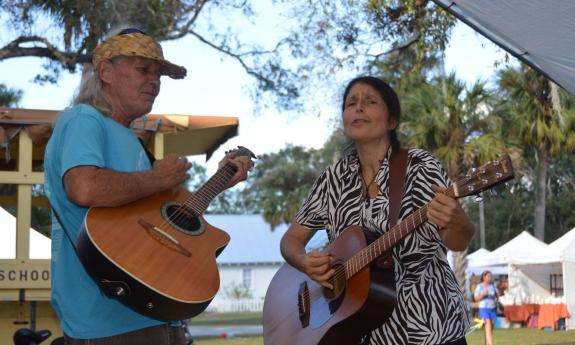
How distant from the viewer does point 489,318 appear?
1712 cm

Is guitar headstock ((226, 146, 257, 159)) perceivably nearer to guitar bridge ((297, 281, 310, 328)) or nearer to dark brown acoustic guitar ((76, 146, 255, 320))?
dark brown acoustic guitar ((76, 146, 255, 320))

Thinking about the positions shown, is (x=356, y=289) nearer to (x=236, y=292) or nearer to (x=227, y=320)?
(x=227, y=320)

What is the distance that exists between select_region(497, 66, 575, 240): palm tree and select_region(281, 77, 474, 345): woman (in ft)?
79.1

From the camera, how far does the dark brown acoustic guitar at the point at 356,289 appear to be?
9.80ft

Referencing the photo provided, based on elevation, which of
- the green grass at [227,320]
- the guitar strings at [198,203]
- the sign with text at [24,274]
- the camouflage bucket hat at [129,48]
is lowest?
the green grass at [227,320]

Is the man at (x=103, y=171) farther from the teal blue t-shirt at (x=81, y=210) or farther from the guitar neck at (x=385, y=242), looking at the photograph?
the guitar neck at (x=385, y=242)

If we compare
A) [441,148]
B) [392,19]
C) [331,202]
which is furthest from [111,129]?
[441,148]

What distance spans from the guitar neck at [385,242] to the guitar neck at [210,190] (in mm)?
612

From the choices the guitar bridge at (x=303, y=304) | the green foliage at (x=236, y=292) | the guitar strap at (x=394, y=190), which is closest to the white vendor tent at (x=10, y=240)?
the guitar bridge at (x=303, y=304)

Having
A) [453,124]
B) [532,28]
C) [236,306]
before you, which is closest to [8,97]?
[453,124]

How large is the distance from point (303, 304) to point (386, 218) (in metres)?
0.79

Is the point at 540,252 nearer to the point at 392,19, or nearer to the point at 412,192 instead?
the point at 392,19

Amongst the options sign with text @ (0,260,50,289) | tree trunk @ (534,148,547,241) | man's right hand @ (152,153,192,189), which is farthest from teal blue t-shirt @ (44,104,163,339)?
tree trunk @ (534,148,547,241)

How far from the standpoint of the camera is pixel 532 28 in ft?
14.8
